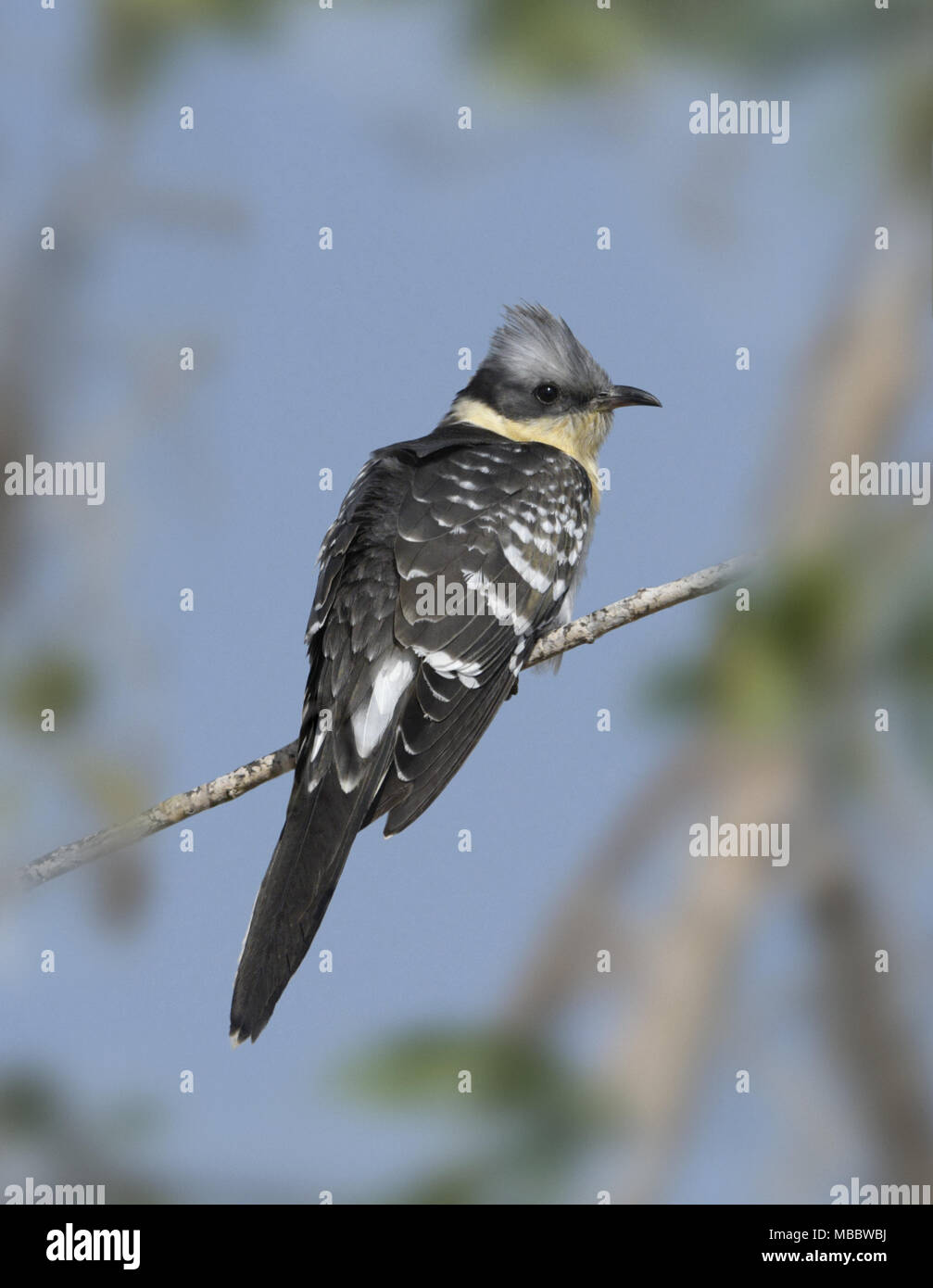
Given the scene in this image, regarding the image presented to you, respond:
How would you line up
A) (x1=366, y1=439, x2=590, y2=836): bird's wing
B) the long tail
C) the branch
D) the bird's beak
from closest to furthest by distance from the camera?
the branch, the long tail, (x1=366, y1=439, x2=590, y2=836): bird's wing, the bird's beak

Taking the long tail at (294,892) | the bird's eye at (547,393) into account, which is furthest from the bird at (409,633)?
the bird's eye at (547,393)

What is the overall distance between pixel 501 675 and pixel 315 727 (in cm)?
52

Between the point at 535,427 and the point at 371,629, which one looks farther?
the point at 535,427

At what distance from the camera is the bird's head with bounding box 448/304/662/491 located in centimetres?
456

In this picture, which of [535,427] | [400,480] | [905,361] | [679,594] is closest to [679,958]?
[905,361]

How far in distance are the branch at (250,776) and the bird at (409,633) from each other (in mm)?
166

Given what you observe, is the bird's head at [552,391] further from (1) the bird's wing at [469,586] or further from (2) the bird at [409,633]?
(1) the bird's wing at [469,586]

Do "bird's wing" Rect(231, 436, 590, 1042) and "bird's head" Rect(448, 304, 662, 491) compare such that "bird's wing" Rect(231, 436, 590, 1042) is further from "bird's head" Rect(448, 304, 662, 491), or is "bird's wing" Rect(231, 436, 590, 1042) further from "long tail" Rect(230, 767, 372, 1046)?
"bird's head" Rect(448, 304, 662, 491)

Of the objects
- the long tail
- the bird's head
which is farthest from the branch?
the bird's head

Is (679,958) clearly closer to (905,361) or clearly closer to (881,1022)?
(881,1022)

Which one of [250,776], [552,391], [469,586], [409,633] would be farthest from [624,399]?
[250,776]

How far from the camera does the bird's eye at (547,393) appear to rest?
15.0 ft

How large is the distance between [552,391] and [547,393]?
2 centimetres
